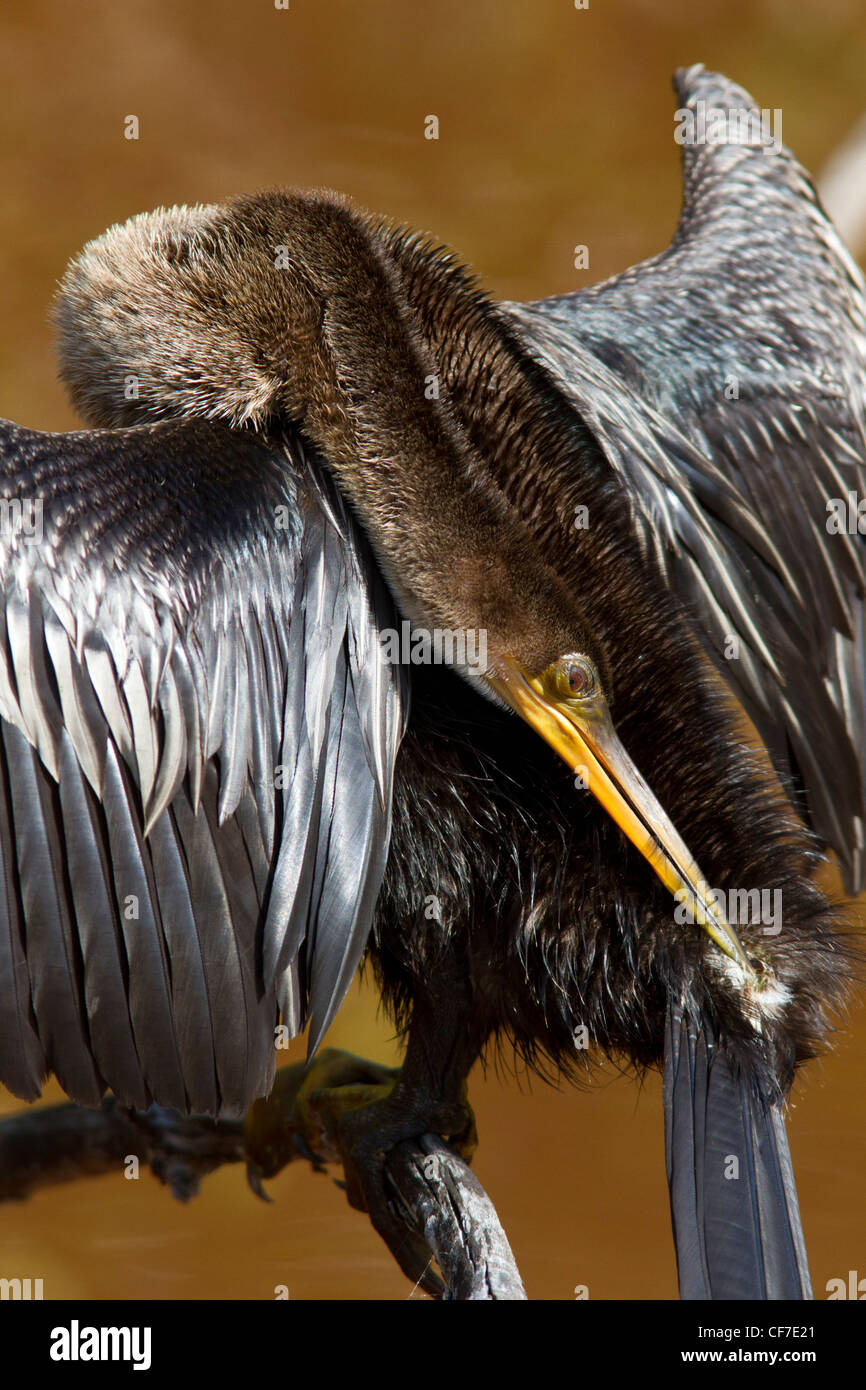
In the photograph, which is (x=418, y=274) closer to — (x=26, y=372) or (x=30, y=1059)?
(x=30, y=1059)

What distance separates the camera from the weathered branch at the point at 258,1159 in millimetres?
1402

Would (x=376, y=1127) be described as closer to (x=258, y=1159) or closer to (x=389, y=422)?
(x=258, y=1159)

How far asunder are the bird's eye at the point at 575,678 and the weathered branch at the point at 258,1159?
51 centimetres

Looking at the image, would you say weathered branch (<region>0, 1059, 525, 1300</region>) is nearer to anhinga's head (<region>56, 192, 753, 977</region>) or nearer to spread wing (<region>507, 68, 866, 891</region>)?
anhinga's head (<region>56, 192, 753, 977</region>)

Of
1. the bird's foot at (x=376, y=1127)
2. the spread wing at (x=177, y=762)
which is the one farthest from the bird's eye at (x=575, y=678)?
the bird's foot at (x=376, y=1127)

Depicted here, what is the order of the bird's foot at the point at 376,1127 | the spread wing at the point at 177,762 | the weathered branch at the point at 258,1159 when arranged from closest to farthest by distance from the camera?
the spread wing at the point at 177,762 < the weathered branch at the point at 258,1159 < the bird's foot at the point at 376,1127

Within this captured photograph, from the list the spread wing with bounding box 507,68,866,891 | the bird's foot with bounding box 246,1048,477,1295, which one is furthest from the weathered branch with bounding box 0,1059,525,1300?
the spread wing with bounding box 507,68,866,891

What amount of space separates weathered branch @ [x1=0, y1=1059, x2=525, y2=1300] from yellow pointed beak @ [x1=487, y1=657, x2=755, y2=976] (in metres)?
0.38

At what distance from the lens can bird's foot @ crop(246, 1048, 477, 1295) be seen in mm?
1542

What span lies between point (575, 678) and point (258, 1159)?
0.95 metres

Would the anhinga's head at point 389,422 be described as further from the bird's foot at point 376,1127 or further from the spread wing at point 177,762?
the bird's foot at point 376,1127

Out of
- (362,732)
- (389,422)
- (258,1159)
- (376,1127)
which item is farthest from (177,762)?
(258,1159)

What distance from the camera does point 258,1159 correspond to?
194 centimetres

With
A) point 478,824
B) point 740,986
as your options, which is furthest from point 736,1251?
point 478,824
